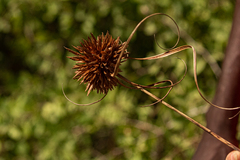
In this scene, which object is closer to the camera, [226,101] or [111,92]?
[226,101]

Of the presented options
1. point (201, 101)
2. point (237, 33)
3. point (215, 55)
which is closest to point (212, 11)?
point (215, 55)

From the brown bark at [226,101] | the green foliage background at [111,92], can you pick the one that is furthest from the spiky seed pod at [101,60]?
the green foliage background at [111,92]

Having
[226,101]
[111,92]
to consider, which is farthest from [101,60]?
[111,92]

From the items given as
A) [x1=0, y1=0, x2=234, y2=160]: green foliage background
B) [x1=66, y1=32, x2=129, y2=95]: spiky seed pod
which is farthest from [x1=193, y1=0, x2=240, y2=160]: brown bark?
[x1=0, y1=0, x2=234, y2=160]: green foliage background

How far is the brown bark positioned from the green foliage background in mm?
505

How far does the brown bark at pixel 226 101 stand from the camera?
38 centimetres

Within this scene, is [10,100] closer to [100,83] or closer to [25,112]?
[25,112]

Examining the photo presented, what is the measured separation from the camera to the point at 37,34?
1164mm

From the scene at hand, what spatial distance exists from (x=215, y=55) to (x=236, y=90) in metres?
0.57

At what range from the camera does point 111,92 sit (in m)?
1.04

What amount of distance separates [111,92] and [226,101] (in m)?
0.68

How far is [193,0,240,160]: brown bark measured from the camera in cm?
38

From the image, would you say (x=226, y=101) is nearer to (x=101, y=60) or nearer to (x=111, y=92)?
(x=101, y=60)

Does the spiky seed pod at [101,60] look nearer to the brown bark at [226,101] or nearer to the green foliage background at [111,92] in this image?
the brown bark at [226,101]
